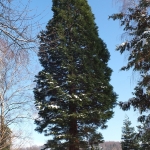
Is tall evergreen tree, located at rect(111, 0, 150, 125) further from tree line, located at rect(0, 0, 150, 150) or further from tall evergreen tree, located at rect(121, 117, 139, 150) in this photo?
tall evergreen tree, located at rect(121, 117, 139, 150)

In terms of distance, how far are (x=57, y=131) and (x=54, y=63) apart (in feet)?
11.6

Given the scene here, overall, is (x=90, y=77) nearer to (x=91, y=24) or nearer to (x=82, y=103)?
(x=82, y=103)

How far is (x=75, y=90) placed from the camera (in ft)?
39.7

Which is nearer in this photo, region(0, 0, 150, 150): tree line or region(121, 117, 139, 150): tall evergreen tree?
region(0, 0, 150, 150): tree line

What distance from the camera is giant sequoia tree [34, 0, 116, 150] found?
1127cm

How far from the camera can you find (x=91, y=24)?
13914 mm

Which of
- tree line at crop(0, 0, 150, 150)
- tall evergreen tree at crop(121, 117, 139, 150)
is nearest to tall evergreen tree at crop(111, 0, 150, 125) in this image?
tree line at crop(0, 0, 150, 150)

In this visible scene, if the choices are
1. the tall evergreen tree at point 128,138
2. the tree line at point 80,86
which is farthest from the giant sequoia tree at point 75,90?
the tall evergreen tree at point 128,138

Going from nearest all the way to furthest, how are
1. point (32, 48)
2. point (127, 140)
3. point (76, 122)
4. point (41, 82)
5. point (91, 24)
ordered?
point (32, 48), point (76, 122), point (41, 82), point (91, 24), point (127, 140)

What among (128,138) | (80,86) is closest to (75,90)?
(80,86)

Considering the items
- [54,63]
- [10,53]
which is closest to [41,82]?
[54,63]

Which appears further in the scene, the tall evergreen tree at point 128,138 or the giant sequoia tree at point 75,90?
the tall evergreen tree at point 128,138

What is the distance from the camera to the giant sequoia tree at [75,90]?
1127 cm

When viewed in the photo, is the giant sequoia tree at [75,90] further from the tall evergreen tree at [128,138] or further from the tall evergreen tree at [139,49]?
the tall evergreen tree at [128,138]
